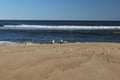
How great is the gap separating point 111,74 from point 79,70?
0.63m

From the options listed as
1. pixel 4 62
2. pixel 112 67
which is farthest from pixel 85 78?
pixel 4 62

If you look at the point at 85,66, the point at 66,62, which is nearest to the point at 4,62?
the point at 66,62

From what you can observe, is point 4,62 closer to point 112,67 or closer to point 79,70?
point 79,70

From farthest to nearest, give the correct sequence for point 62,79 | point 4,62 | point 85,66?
point 4,62, point 85,66, point 62,79

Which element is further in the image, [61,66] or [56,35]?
[56,35]

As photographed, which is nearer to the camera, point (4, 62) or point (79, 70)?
point (79, 70)

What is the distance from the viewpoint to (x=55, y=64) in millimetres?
6156

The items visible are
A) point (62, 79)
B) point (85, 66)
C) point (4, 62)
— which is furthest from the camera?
point (4, 62)

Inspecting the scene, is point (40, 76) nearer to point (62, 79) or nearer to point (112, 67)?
point (62, 79)

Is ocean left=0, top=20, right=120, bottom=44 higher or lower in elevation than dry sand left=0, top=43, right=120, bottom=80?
lower

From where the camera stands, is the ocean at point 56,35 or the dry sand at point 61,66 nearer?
the dry sand at point 61,66

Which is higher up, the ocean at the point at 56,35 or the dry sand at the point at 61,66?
the dry sand at the point at 61,66

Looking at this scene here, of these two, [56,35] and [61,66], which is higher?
[61,66]

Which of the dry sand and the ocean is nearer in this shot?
the dry sand
